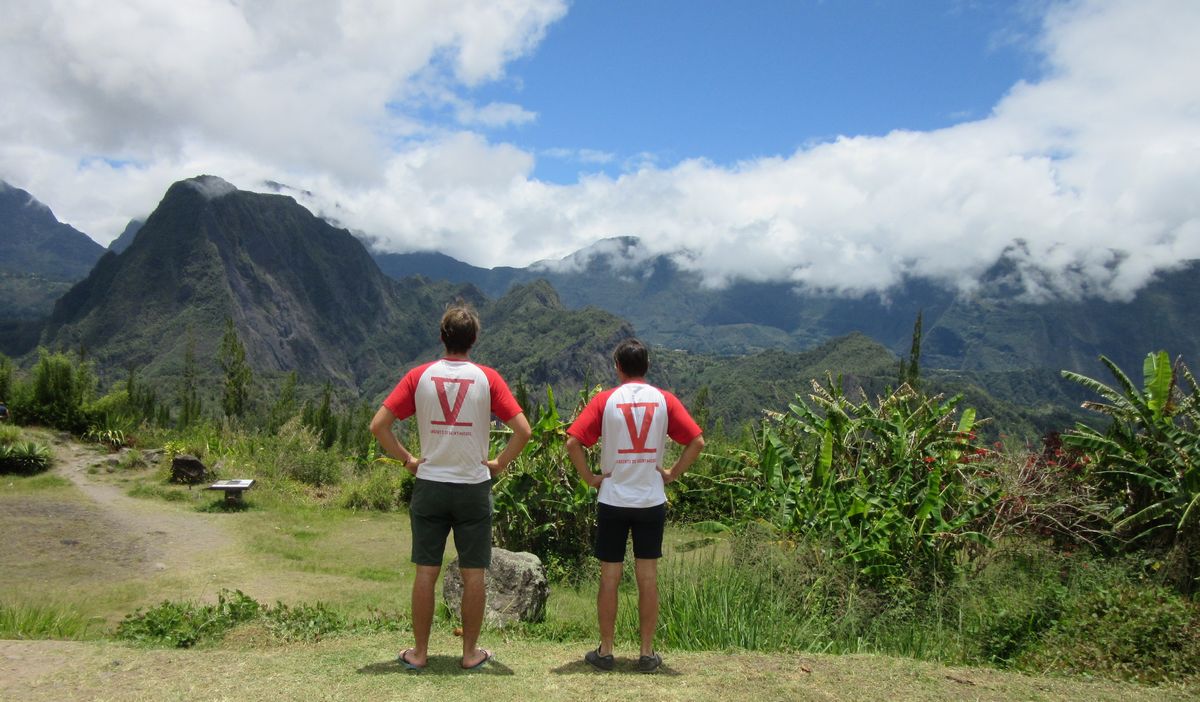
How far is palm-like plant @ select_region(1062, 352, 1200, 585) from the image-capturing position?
568 cm

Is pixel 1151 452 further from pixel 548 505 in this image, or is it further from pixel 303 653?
pixel 303 653

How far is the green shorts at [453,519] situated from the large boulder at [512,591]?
1.68 m

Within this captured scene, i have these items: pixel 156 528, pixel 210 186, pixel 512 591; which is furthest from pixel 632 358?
pixel 210 186

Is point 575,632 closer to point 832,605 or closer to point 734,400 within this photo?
point 832,605

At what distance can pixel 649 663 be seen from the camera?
374cm

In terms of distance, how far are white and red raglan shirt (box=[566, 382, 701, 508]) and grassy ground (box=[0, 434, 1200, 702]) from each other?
0.91 m

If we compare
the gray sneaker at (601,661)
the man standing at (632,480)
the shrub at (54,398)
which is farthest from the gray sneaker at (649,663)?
the shrub at (54,398)

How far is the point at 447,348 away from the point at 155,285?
155926 millimetres

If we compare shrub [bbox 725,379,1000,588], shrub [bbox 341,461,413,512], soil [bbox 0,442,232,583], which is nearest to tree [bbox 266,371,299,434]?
shrub [bbox 341,461,413,512]

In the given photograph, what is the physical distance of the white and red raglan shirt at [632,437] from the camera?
383 cm

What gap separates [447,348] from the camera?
3.71 m

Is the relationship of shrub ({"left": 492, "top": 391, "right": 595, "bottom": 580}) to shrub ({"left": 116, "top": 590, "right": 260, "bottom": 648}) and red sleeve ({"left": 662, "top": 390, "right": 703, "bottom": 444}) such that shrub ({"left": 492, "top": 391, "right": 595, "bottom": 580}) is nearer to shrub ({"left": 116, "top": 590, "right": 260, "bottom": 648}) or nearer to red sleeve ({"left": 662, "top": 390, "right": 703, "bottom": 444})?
shrub ({"left": 116, "top": 590, "right": 260, "bottom": 648})

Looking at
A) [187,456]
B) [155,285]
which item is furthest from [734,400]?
[187,456]

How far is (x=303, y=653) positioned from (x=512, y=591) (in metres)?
1.73
